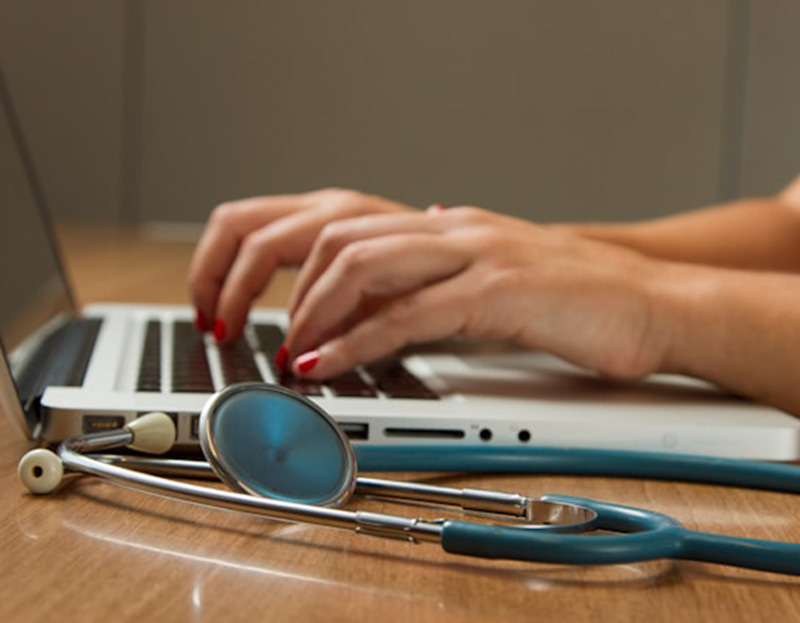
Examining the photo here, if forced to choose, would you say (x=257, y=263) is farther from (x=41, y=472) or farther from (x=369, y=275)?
(x=41, y=472)

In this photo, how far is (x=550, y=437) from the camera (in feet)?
2.03

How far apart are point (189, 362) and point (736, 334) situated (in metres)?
0.33

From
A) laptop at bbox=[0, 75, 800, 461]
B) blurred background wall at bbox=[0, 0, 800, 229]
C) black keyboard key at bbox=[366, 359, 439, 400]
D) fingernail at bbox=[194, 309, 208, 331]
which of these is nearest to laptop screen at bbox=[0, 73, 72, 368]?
laptop at bbox=[0, 75, 800, 461]

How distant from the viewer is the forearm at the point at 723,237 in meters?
1.13

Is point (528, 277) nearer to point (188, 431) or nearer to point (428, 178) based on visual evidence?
point (188, 431)

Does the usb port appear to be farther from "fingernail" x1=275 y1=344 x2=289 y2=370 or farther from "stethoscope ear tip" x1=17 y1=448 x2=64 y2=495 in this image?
Result: "fingernail" x1=275 y1=344 x2=289 y2=370

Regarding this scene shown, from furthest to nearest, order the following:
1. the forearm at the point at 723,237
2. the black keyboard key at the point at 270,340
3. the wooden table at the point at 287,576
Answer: the forearm at the point at 723,237 < the black keyboard key at the point at 270,340 < the wooden table at the point at 287,576

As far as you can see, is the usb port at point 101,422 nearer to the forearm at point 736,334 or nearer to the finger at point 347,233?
the finger at point 347,233

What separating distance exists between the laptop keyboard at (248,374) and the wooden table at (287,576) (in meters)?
0.19

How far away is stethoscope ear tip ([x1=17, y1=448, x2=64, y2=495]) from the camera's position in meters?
0.48

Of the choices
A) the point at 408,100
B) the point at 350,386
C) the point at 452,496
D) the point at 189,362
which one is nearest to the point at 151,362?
the point at 189,362

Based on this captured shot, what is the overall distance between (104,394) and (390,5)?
296 centimetres

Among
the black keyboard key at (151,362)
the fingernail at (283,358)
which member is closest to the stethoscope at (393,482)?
the black keyboard key at (151,362)

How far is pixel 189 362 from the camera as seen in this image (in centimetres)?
79
